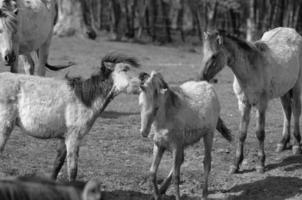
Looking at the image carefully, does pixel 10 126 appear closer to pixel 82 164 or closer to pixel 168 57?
pixel 82 164

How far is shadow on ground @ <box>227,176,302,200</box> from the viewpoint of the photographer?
9.05 m

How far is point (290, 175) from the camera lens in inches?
392

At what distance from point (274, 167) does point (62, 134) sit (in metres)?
3.54

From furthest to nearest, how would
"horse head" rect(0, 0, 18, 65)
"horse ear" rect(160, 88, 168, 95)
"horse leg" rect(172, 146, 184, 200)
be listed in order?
"horse head" rect(0, 0, 18, 65)
"horse leg" rect(172, 146, 184, 200)
"horse ear" rect(160, 88, 168, 95)

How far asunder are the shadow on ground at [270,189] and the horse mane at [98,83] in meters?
2.13

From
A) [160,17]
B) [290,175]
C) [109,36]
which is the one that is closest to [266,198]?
[290,175]

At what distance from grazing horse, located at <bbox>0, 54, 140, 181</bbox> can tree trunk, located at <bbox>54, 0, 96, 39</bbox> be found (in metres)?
21.4

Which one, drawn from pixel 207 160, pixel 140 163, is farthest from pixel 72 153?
pixel 140 163

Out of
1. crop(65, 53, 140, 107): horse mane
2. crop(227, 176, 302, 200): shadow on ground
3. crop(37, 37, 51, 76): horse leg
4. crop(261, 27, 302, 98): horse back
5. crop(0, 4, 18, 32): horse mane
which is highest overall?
crop(0, 4, 18, 32): horse mane

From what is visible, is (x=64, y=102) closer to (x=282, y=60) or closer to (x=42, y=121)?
(x=42, y=121)

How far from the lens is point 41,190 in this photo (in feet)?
15.0

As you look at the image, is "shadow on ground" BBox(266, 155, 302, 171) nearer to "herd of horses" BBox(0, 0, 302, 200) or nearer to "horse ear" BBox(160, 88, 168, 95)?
"herd of horses" BBox(0, 0, 302, 200)

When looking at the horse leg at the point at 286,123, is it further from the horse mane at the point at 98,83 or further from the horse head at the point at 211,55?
the horse mane at the point at 98,83

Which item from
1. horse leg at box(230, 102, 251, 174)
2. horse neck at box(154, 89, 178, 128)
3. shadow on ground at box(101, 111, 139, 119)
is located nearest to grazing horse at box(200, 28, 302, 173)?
horse leg at box(230, 102, 251, 174)
